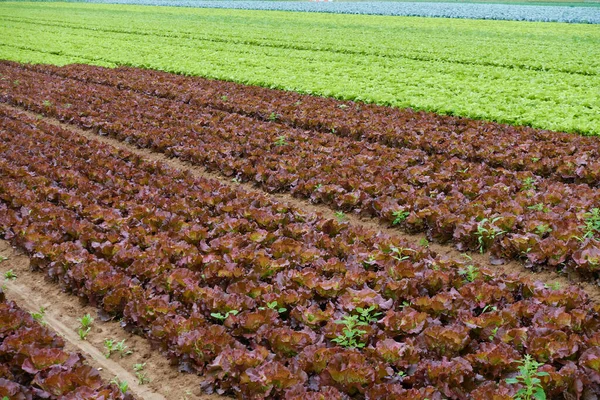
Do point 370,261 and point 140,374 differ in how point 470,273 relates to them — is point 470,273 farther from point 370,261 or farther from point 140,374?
point 140,374

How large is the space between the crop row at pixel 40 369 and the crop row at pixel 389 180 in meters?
4.56

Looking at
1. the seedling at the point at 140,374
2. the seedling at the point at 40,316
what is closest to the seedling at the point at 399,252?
the seedling at the point at 140,374

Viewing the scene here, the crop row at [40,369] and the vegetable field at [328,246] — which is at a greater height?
the vegetable field at [328,246]

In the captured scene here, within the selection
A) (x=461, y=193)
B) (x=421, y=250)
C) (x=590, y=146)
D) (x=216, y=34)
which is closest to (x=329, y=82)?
(x=590, y=146)

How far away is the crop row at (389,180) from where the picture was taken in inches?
278

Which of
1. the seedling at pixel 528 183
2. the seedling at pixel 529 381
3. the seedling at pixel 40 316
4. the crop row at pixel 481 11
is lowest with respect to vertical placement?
the seedling at pixel 40 316

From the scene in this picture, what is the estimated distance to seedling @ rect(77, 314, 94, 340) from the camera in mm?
5777

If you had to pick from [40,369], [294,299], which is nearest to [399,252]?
[294,299]

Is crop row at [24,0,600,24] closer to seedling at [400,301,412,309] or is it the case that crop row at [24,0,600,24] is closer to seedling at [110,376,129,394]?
seedling at [400,301,412,309]

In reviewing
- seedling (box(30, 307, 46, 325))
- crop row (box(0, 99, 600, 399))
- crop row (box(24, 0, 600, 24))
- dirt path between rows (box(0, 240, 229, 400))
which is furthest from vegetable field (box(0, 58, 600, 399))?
crop row (box(24, 0, 600, 24))

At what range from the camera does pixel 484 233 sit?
23.6 ft

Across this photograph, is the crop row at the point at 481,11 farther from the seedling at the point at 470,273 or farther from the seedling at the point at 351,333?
the seedling at the point at 351,333

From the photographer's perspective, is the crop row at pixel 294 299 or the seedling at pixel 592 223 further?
the seedling at pixel 592 223

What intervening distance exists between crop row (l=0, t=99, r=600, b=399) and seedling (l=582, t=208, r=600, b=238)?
151 cm
